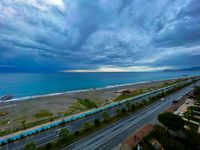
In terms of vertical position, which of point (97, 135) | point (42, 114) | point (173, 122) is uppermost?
point (173, 122)

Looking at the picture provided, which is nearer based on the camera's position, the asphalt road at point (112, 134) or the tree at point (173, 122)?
the asphalt road at point (112, 134)

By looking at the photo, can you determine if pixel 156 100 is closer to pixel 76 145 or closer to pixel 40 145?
pixel 76 145

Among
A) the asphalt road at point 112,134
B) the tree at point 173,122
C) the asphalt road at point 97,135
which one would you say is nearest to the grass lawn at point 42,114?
the asphalt road at point 97,135

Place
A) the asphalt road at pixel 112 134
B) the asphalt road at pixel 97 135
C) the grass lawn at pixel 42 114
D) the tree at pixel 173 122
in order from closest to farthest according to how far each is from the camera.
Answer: the asphalt road at pixel 112 134 → the asphalt road at pixel 97 135 → the tree at pixel 173 122 → the grass lawn at pixel 42 114

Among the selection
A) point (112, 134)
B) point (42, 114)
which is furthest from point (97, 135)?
point (42, 114)

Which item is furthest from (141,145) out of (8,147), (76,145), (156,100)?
(156,100)

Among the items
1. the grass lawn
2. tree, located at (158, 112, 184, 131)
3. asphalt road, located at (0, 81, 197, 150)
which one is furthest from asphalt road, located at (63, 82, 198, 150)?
the grass lawn

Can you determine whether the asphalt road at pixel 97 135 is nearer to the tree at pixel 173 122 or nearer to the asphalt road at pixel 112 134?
the asphalt road at pixel 112 134

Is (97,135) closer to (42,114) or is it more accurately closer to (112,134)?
(112,134)

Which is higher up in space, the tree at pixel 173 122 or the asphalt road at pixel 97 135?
the tree at pixel 173 122

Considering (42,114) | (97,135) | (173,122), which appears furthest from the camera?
(42,114)

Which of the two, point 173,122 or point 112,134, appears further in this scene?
point 112,134

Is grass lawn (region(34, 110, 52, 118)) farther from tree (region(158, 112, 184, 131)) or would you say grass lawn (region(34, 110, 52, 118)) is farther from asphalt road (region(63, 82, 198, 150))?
tree (region(158, 112, 184, 131))
